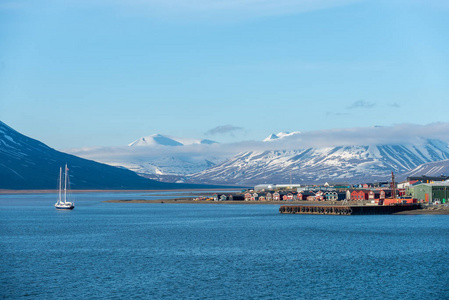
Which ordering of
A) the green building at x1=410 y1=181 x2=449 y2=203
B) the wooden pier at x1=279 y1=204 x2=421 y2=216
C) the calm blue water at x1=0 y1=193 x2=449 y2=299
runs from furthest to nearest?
the green building at x1=410 y1=181 x2=449 y2=203 < the wooden pier at x1=279 y1=204 x2=421 y2=216 < the calm blue water at x1=0 y1=193 x2=449 y2=299

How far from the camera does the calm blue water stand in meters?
45.6

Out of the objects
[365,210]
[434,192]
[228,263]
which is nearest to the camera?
[228,263]

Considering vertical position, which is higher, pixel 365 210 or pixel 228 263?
pixel 365 210

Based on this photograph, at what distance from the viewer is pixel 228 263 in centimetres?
5812

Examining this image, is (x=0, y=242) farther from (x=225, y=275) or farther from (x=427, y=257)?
(x=427, y=257)

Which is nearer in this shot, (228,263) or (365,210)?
(228,263)

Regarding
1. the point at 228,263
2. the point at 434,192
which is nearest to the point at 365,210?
the point at 434,192

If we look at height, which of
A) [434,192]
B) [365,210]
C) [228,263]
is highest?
[434,192]

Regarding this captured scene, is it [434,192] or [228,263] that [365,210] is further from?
[228,263]

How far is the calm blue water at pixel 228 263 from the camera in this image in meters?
45.6

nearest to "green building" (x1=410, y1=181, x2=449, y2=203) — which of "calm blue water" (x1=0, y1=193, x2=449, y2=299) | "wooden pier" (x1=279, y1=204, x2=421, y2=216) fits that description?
"wooden pier" (x1=279, y1=204, x2=421, y2=216)

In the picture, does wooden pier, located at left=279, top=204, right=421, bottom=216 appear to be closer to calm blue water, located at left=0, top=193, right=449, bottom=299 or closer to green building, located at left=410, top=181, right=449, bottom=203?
green building, located at left=410, top=181, right=449, bottom=203

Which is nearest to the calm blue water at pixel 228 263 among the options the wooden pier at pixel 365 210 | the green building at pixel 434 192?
the wooden pier at pixel 365 210

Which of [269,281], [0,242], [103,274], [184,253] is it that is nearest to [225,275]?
[269,281]
